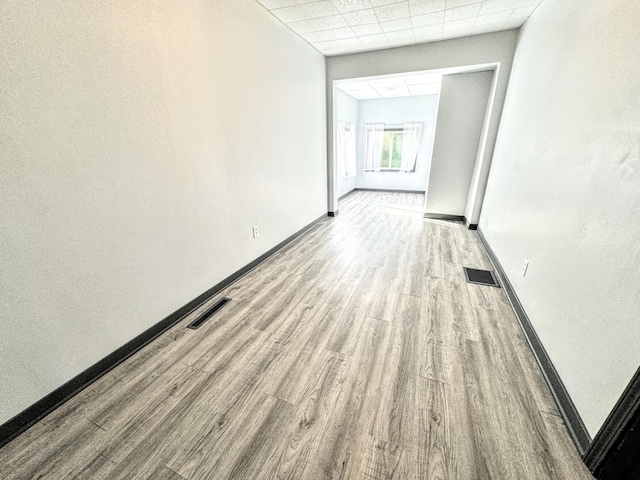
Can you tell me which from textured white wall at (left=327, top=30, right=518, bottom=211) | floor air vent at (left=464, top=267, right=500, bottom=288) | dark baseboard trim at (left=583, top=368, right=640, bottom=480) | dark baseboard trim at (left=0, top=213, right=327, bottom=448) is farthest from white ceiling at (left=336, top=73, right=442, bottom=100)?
dark baseboard trim at (left=583, top=368, right=640, bottom=480)

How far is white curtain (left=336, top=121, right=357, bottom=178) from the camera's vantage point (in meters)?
5.74

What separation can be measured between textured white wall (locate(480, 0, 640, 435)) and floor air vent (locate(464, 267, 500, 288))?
0.78 feet

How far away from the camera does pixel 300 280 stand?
8.16ft

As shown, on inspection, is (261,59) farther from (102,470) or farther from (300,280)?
(102,470)

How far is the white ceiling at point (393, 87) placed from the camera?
4.43 m

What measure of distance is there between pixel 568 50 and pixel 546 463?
2418 mm

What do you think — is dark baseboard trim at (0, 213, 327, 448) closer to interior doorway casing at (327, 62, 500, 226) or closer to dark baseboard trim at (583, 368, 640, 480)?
dark baseboard trim at (583, 368, 640, 480)

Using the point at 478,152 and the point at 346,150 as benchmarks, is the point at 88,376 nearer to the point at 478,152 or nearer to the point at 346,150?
the point at 478,152

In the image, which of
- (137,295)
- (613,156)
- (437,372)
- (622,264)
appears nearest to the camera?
(622,264)

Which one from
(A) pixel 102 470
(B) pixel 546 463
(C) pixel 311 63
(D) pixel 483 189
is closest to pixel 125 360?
(A) pixel 102 470

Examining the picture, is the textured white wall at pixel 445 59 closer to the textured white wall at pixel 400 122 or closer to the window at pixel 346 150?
the window at pixel 346 150

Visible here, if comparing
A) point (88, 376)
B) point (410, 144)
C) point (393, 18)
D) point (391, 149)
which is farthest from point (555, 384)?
point (391, 149)

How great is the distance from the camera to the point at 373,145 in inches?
267

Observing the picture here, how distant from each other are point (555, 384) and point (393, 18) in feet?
11.1
